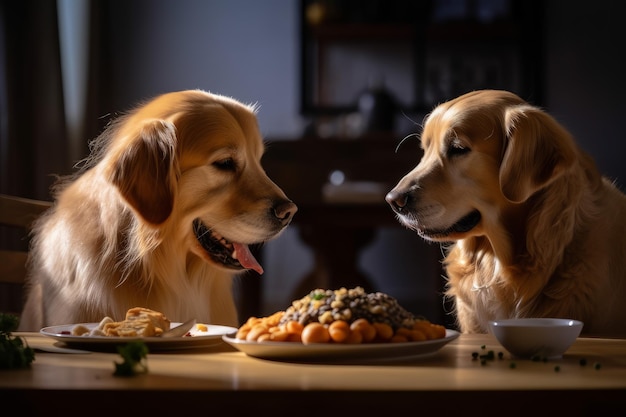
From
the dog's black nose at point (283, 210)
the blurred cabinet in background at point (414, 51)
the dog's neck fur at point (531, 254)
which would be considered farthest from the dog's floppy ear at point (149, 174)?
the blurred cabinet in background at point (414, 51)

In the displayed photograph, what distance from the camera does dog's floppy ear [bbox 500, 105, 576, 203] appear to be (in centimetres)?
187

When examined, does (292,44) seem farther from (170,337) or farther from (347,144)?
(170,337)

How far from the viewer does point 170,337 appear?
52.3 inches

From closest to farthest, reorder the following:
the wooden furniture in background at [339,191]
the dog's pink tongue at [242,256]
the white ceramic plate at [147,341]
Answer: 1. the white ceramic plate at [147,341]
2. the dog's pink tongue at [242,256]
3. the wooden furniture in background at [339,191]

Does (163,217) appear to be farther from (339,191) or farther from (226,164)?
(339,191)

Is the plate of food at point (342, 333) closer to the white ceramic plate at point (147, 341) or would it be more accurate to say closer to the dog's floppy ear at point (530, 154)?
the white ceramic plate at point (147, 341)

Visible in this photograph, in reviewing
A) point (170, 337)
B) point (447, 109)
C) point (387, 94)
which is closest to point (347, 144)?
point (387, 94)

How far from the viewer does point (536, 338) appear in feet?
3.97

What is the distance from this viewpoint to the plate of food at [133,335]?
1309 mm

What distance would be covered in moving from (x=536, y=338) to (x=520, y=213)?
2.50 feet

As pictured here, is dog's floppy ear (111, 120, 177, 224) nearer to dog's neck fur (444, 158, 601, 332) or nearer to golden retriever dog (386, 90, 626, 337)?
golden retriever dog (386, 90, 626, 337)

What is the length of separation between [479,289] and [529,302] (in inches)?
5.0

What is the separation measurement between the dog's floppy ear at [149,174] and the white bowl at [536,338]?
0.85 metres

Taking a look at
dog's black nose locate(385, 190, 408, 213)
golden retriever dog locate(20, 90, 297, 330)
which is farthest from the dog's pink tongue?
dog's black nose locate(385, 190, 408, 213)
